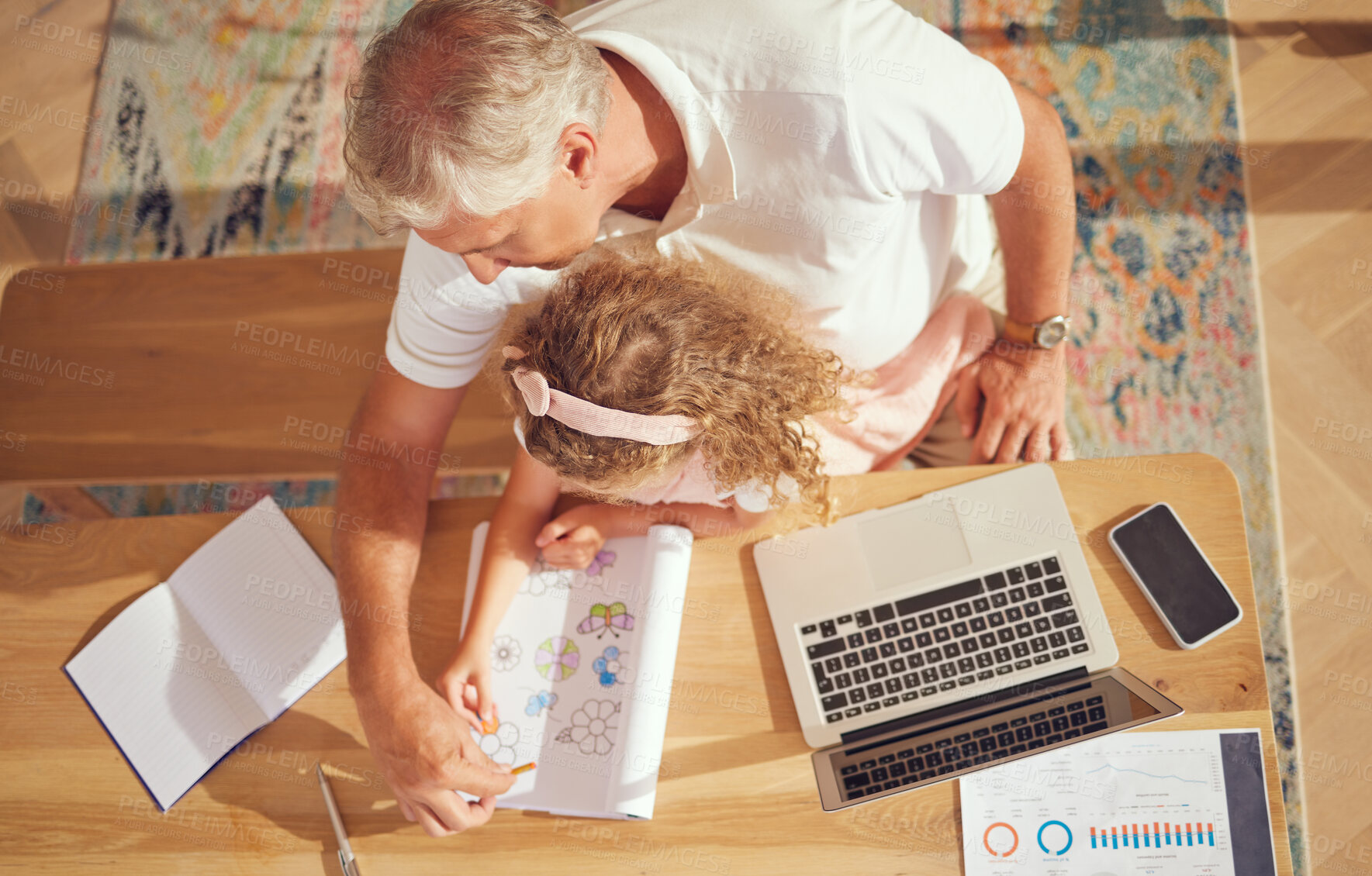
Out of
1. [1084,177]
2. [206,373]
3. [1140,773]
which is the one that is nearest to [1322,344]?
[1084,177]

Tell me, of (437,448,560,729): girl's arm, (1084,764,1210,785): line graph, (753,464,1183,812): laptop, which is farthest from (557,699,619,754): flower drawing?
(1084,764,1210,785): line graph

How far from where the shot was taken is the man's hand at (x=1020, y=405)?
1.15 meters

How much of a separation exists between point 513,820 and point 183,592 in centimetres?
50

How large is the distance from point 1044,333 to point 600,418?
0.70 m

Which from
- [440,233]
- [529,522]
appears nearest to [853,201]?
[440,233]

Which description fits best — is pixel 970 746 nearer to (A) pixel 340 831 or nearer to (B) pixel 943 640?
(B) pixel 943 640

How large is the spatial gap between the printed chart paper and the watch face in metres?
0.53

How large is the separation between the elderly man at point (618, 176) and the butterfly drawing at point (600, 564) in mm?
219

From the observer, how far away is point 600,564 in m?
1.00

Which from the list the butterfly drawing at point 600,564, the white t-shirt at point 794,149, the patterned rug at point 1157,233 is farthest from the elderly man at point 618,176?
the patterned rug at point 1157,233

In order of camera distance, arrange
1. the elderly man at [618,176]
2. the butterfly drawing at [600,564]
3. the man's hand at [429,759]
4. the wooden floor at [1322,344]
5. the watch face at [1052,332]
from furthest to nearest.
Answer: the wooden floor at [1322,344], the watch face at [1052,332], the butterfly drawing at [600,564], the man's hand at [429,759], the elderly man at [618,176]

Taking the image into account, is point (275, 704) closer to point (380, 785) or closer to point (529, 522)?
point (380, 785)

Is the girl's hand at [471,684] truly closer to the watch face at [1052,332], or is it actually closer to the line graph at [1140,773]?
the line graph at [1140,773]

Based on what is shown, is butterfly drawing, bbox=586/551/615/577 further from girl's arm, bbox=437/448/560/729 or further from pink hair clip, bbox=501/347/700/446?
pink hair clip, bbox=501/347/700/446
